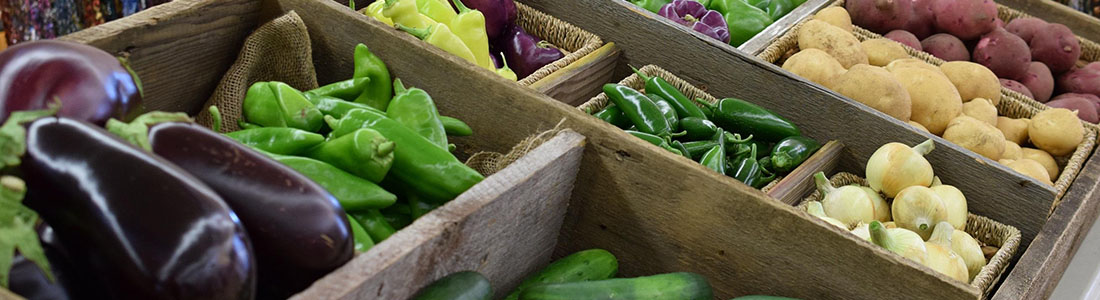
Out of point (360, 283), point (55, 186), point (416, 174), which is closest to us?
point (55, 186)

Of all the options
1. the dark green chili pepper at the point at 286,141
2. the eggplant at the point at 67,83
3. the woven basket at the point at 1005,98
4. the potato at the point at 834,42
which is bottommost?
the woven basket at the point at 1005,98

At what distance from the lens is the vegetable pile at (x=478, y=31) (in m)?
2.16

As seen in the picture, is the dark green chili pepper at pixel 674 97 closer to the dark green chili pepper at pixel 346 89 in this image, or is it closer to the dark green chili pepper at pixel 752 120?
the dark green chili pepper at pixel 752 120

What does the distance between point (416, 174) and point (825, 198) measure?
41.5 inches

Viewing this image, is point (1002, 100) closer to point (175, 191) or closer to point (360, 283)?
point (360, 283)

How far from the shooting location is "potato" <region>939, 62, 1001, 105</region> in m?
2.79

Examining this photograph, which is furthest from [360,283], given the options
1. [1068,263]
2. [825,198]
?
[1068,263]

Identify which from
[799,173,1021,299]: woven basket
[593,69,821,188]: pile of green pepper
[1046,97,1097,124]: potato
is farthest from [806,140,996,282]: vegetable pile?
[1046,97,1097,124]: potato

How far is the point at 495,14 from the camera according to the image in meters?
2.46

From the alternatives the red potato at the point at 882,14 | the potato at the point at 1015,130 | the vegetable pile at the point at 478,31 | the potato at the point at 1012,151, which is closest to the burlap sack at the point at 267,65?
the vegetable pile at the point at 478,31

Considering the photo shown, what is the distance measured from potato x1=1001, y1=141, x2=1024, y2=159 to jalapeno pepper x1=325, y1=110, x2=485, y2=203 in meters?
1.77

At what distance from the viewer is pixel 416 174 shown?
1.47m

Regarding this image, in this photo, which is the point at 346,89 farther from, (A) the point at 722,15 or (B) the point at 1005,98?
(B) the point at 1005,98

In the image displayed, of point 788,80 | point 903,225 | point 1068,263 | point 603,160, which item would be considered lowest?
point 1068,263
